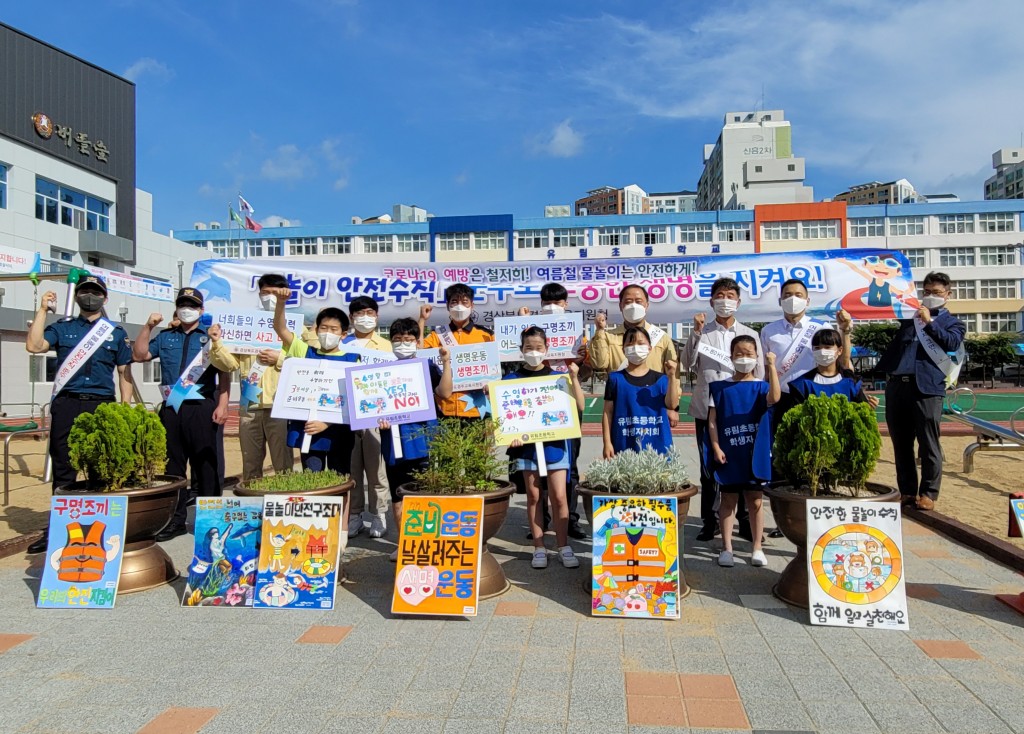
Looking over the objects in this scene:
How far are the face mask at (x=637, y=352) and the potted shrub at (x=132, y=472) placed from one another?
329 cm

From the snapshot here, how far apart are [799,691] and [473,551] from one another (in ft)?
6.09

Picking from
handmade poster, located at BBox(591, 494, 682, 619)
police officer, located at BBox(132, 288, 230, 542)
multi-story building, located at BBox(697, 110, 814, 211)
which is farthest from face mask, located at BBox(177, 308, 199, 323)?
multi-story building, located at BBox(697, 110, 814, 211)

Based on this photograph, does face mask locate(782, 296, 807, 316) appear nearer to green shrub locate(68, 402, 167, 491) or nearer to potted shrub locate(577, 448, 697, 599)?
potted shrub locate(577, 448, 697, 599)

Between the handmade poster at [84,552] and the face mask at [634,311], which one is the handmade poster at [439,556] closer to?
the handmade poster at [84,552]

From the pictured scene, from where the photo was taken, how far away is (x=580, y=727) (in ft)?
8.80

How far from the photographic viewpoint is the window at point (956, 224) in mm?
59406

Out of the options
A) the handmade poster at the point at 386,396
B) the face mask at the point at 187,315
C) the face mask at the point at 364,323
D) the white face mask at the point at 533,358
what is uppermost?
the face mask at the point at 187,315

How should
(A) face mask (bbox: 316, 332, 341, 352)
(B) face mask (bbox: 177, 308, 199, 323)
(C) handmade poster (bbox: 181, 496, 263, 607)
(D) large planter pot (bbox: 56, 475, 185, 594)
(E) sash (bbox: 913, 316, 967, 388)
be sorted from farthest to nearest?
(E) sash (bbox: 913, 316, 967, 388), (B) face mask (bbox: 177, 308, 199, 323), (A) face mask (bbox: 316, 332, 341, 352), (D) large planter pot (bbox: 56, 475, 185, 594), (C) handmade poster (bbox: 181, 496, 263, 607)

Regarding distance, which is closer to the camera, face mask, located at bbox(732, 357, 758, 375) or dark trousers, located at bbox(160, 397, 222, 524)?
face mask, located at bbox(732, 357, 758, 375)

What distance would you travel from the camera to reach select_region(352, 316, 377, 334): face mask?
5.48m

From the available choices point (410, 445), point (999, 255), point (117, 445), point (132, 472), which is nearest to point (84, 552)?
point (132, 472)

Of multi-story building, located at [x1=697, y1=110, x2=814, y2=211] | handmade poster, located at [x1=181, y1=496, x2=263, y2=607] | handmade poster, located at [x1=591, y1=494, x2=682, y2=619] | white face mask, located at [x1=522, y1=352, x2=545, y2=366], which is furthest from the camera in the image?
multi-story building, located at [x1=697, y1=110, x2=814, y2=211]

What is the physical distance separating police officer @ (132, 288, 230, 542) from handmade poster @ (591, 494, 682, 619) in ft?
11.5

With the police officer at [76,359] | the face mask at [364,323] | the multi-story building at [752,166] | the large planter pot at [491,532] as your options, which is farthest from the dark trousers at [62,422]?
the multi-story building at [752,166]
